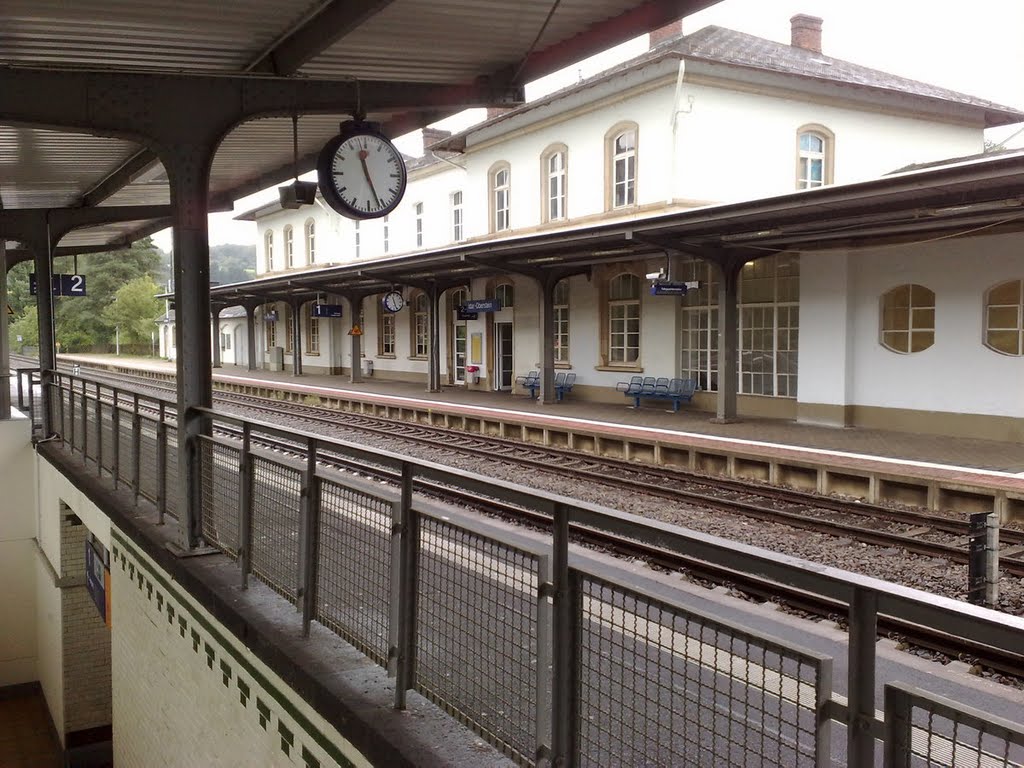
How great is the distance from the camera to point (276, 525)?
15.9 ft

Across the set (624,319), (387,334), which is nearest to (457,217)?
(387,334)

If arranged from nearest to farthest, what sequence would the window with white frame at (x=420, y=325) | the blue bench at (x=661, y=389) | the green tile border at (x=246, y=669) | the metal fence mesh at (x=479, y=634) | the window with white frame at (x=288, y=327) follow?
the metal fence mesh at (x=479, y=634), the green tile border at (x=246, y=669), the blue bench at (x=661, y=389), the window with white frame at (x=420, y=325), the window with white frame at (x=288, y=327)

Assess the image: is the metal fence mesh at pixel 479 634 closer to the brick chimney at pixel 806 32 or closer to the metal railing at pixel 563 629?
the metal railing at pixel 563 629

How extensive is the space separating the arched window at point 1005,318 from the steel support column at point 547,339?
9.59 m

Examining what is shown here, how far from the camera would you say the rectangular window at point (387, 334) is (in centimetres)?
Answer: 3188

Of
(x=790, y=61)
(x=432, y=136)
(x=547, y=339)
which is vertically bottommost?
(x=547, y=339)

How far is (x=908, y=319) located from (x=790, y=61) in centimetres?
1097

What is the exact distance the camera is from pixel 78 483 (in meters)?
9.12

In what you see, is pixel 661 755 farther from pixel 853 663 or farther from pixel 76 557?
pixel 76 557

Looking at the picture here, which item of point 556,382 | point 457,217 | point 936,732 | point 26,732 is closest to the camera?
point 936,732

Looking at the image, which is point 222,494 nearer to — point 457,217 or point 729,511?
point 729,511

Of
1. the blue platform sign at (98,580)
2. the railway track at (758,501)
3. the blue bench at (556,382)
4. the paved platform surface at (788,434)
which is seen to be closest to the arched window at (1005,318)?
the paved platform surface at (788,434)

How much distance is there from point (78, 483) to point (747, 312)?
13.6 m

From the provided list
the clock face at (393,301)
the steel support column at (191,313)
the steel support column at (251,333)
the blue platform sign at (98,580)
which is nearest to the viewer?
the steel support column at (191,313)
